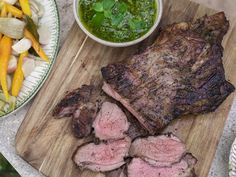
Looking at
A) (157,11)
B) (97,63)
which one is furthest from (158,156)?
(157,11)

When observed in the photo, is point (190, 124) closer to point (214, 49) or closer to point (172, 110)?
point (172, 110)

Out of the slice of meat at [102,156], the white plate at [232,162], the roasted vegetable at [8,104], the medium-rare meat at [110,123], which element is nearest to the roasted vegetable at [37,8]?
the roasted vegetable at [8,104]

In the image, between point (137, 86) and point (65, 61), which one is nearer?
point (137, 86)

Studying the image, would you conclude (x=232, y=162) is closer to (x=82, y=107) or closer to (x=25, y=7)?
(x=82, y=107)

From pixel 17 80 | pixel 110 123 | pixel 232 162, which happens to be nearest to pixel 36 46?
pixel 17 80

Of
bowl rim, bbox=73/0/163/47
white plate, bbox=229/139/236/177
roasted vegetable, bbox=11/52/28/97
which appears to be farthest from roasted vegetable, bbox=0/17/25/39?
white plate, bbox=229/139/236/177

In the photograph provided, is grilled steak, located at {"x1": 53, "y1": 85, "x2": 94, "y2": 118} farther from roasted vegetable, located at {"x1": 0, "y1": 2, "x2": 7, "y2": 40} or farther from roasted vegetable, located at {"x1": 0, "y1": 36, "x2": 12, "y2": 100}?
roasted vegetable, located at {"x1": 0, "y1": 2, "x2": 7, "y2": 40}

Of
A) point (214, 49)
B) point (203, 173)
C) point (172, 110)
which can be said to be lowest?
point (203, 173)
